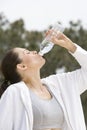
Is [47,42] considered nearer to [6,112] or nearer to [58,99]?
[58,99]

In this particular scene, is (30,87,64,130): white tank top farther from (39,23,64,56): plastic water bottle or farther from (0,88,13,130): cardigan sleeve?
(39,23,64,56): plastic water bottle

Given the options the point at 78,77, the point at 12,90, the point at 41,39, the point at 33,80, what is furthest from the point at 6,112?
the point at 41,39

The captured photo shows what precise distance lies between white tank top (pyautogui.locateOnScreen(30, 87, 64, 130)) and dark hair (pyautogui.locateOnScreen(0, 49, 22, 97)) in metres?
0.17

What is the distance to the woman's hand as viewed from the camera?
315cm

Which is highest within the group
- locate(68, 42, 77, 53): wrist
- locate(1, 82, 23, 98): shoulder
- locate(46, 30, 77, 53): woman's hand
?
locate(46, 30, 77, 53): woman's hand

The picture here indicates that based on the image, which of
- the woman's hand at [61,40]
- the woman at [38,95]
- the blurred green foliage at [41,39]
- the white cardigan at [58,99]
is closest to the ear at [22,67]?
the woman at [38,95]

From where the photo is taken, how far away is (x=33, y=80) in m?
3.05

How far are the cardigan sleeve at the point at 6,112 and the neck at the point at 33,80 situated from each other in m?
0.18

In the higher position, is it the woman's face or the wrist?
the wrist

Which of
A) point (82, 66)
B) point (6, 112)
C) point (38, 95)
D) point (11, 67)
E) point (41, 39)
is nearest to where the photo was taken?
point (6, 112)

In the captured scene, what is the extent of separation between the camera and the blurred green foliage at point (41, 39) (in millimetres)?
16984

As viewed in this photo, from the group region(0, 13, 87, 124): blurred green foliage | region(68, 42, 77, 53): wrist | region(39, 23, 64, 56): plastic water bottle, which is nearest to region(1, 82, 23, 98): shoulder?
region(39, 23, 64, 56): plastic water bottle

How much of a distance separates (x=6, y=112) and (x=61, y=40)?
0.57 m

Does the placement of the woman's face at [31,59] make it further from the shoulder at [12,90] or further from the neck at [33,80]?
the shoulder at [12,90]
